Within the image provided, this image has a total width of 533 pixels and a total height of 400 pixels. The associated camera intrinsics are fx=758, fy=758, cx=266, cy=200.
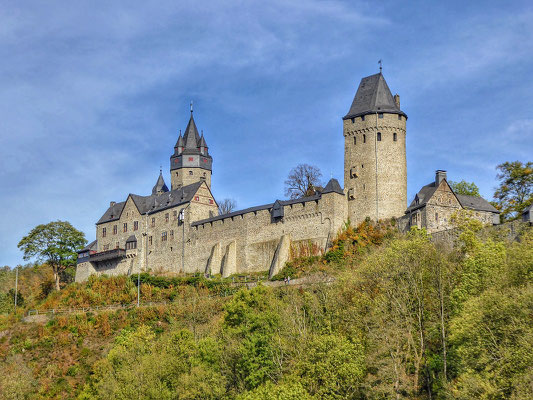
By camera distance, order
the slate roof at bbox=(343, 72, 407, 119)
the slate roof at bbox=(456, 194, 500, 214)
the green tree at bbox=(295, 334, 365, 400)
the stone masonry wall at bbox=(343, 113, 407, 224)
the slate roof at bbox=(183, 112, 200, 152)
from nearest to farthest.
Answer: the green tree at bbox=(295, 334, 365, 400)
the slate roof at bbox=(456, 194, 500, 214)
the stone masonry wall at bbox=(343, 113, 407, 224)
the slate roof at bbox=(343, 72, 407, 119)
the slate roof at bbox=(183, 112, 200, 152)

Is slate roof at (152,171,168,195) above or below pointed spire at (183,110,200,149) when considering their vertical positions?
below

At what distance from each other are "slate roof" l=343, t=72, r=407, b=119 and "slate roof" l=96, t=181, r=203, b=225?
18361 mm

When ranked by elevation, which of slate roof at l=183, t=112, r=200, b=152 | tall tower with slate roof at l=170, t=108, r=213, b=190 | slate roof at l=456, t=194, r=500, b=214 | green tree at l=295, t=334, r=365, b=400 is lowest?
green tree at l=295, t=334, r=365, b=400

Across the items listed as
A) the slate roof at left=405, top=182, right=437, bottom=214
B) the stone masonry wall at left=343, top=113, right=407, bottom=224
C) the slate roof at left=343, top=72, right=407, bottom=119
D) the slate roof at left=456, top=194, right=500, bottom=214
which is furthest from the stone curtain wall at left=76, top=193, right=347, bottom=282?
the slate roof at left=456, top=194, right=500, bottom=214

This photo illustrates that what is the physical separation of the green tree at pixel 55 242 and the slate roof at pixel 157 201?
174 inches

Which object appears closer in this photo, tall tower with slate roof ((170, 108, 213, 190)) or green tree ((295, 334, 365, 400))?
green tree ((295, 334, 365, 400))

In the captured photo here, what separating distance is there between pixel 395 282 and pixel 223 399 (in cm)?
1051

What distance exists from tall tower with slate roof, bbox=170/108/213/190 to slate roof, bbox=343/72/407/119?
22.6m

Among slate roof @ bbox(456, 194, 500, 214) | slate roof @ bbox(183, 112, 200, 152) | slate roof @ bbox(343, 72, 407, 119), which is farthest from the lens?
slate roof @ bbox(183, 112, 200, 152)

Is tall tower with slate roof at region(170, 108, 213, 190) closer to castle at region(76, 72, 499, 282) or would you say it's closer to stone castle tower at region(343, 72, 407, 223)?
castle at region(76, 72, 499, 282)

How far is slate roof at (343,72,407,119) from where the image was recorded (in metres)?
61.2

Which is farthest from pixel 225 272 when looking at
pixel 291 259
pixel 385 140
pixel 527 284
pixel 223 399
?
pixel 527 284

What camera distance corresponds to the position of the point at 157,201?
249 ft

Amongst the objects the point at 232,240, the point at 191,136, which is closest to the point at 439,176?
the point at 232,240
